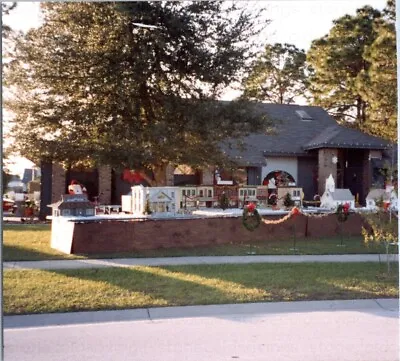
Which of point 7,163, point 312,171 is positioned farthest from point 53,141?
point 312,171

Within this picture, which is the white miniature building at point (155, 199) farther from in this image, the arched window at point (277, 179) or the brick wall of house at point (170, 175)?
the arched window at point (277, 179)

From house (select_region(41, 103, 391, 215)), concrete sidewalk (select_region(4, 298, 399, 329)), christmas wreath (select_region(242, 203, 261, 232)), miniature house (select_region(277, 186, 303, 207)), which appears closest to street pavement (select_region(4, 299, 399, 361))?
concrete sidewalk (select_region(4, 298, 399, 329))

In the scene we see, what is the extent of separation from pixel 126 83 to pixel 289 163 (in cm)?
639

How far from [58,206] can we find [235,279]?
15.9 ft

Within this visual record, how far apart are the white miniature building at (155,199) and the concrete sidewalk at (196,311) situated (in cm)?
506

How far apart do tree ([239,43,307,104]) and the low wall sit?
277 centimetres

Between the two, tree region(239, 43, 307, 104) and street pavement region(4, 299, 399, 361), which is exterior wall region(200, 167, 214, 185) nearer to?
tree region(239, 43, 307, 104)

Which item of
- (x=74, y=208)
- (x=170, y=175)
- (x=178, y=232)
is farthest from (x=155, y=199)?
(x=170, y=175)

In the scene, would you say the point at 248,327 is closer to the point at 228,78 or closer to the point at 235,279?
the point at 235,279

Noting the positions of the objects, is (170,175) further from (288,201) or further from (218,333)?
(218,333)

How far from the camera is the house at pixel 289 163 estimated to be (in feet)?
45.0

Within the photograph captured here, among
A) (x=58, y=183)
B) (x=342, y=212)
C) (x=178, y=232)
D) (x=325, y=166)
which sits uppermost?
(x=325, y=166)

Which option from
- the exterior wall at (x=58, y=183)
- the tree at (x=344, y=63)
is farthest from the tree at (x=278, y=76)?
the exterior wall at (x=58, y=183)

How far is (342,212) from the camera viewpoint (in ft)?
42.8
